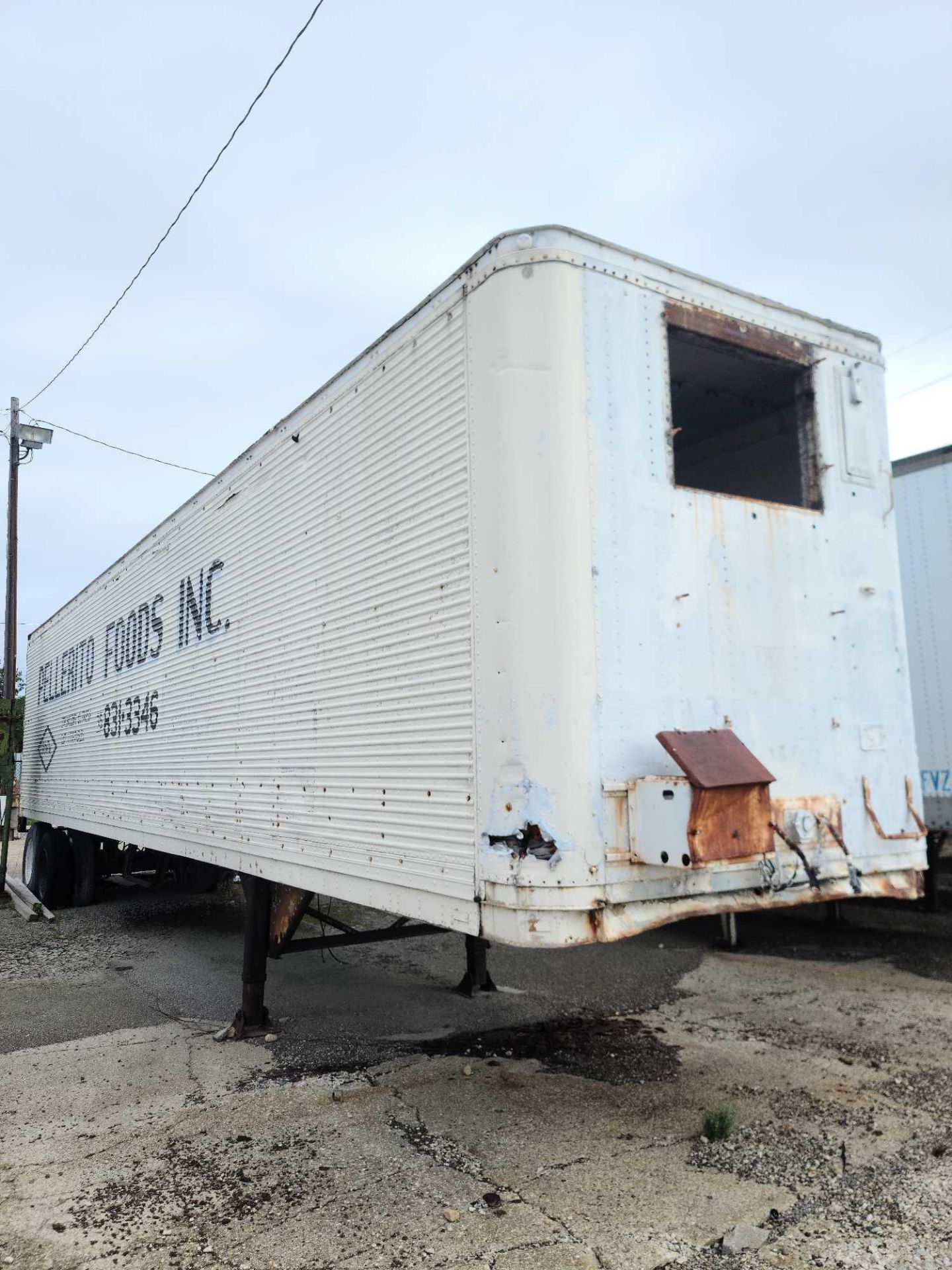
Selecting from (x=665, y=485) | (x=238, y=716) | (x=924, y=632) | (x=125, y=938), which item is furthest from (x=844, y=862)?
(x=125, y=938)

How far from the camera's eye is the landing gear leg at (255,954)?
5.64 meters

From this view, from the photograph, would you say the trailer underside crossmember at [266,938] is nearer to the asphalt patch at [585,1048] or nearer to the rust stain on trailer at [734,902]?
the asphalt patch at [585,1048]

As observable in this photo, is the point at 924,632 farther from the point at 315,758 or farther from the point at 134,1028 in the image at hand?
the point at 134,1028

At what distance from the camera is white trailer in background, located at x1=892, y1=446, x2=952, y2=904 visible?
7.07 m

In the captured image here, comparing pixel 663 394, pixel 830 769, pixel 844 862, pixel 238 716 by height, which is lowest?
pixel 844 862

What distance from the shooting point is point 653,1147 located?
3.95 m

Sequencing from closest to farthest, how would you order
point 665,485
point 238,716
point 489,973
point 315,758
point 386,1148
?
point 665,485, point 386,1148, point 315,758, point 238,716, point 489,973

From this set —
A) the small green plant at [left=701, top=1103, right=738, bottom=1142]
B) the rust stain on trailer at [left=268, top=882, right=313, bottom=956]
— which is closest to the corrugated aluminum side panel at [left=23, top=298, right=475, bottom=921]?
the rust stain on trailer at [left=268, top=882, right=313, bottom=956]

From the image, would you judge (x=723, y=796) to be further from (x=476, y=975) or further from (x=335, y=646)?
(x=476, y=975)

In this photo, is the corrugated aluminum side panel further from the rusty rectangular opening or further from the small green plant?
the small green plant

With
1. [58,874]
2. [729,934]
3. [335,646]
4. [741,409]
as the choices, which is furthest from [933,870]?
[58,874]

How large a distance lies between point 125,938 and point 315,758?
5719 mm

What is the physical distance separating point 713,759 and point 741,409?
2515mm

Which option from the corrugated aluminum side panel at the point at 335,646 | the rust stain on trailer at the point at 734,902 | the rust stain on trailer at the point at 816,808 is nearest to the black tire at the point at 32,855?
the corrugated aluminum side panel at the point at 335,646
